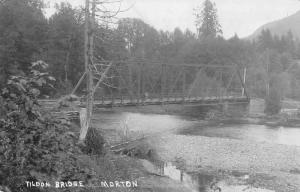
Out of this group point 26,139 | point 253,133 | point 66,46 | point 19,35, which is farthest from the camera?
point 66,46

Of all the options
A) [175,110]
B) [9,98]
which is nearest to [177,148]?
[9,98]

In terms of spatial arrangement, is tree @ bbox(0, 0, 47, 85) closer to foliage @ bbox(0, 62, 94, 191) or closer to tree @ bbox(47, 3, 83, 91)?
tree @ bbox(47, 3, 83, 91)

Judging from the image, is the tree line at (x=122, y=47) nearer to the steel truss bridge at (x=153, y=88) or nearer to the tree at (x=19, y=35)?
the tree at (x=19, y=35)

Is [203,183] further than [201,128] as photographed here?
No

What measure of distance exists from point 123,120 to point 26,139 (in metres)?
34.9

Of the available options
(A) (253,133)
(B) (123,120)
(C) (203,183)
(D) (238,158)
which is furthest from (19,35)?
(C) (203,183)

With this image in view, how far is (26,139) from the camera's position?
6.63 meters

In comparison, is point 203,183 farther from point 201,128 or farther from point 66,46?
point 66,46

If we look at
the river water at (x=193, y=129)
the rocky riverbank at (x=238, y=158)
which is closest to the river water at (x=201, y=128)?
the river water at (x=193, y=129)

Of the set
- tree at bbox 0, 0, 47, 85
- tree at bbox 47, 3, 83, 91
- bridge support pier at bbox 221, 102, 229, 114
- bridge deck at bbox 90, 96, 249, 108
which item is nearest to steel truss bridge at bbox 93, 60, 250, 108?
bridge deck at bbox 90, 96, 249, 108

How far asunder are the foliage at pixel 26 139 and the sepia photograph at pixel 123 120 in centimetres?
2

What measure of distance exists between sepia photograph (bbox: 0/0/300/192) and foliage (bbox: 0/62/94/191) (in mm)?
16

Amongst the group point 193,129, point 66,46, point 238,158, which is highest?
point 66,46

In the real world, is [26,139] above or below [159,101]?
above
